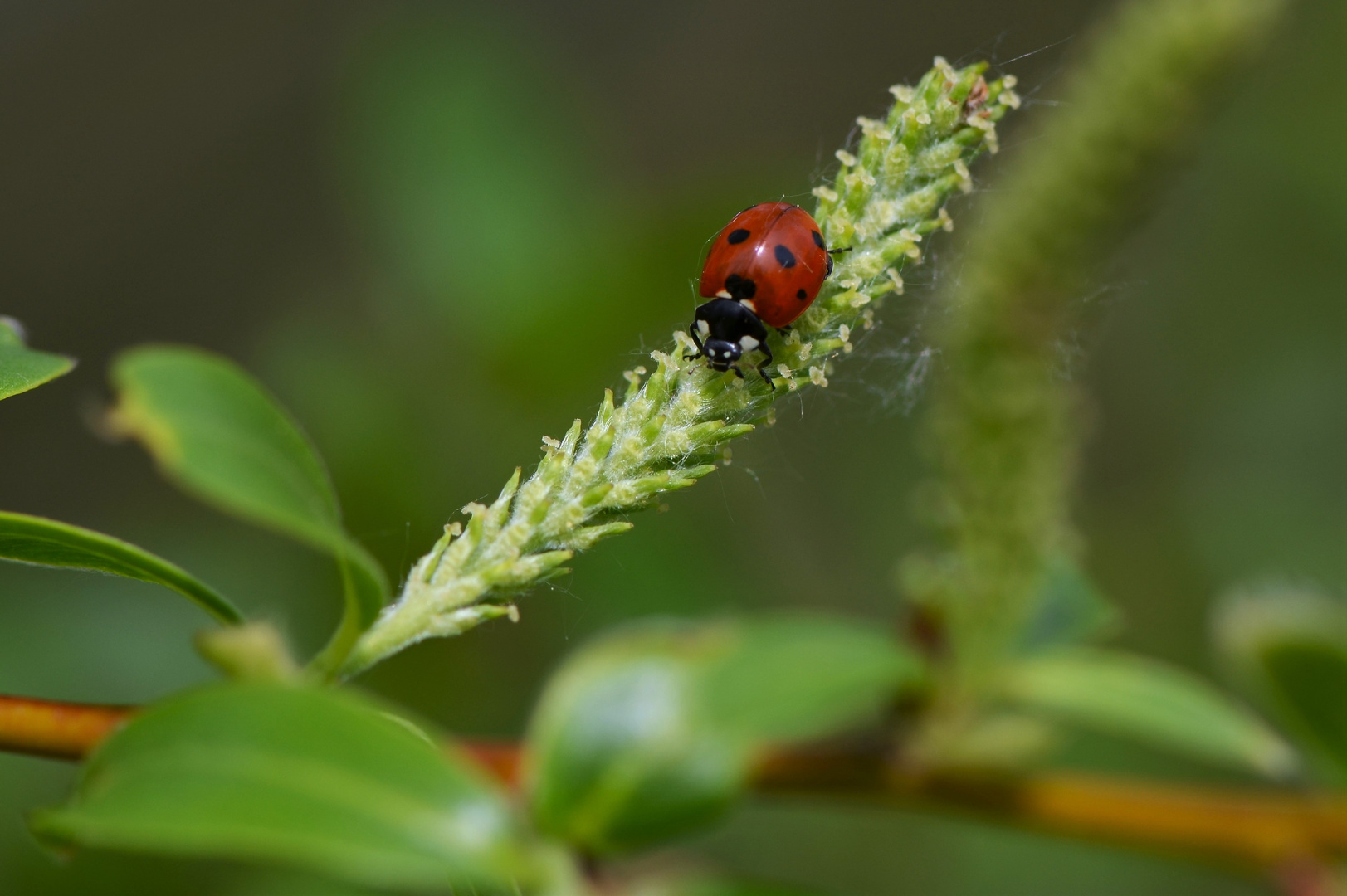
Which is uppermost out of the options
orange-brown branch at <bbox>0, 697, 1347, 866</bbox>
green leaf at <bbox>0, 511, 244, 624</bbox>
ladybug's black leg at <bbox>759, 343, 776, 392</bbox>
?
ladybug's black leg at <bbox>759, 343, 776, 392</bbox>

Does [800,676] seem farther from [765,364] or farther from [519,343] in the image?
[519,343]

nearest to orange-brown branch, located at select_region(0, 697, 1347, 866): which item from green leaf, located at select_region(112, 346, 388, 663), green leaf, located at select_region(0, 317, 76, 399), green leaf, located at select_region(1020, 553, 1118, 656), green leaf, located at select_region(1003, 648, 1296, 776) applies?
green leaf, located at select_region(1003, 648, 1296, 776)

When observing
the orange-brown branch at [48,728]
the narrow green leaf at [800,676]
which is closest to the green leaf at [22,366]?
the orange-brown branch at [48,728]

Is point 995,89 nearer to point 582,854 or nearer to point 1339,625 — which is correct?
point 582,854

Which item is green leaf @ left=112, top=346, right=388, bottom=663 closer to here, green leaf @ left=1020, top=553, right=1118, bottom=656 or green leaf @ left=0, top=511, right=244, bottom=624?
green leaf @ left=0, top=511, right=244, bottom=624

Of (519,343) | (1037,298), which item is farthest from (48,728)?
(519,343)

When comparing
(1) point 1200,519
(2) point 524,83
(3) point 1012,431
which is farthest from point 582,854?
(1) point 1200,519
